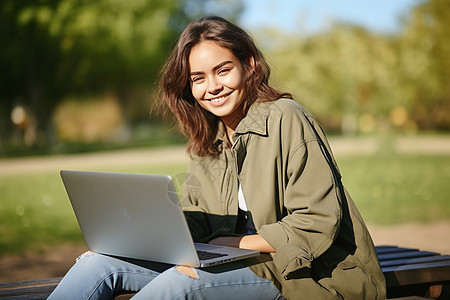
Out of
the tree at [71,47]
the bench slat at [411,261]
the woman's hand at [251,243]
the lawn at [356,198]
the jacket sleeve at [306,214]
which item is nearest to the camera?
the jacket sleeve at [306,214]

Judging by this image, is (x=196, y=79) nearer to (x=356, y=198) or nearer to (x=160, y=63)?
(x=356, y=198)

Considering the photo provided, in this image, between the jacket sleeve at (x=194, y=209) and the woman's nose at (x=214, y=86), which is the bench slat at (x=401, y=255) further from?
the woman's nose at (x=214, y=86)

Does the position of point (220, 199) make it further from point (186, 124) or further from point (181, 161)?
point (181, 161)

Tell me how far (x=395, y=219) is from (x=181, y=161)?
9.60 m

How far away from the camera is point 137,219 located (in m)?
2.13

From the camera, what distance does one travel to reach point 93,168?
1561 centimetres

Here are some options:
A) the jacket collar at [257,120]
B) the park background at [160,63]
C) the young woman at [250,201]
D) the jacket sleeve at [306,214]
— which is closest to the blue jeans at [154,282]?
the young woman at [250,201]

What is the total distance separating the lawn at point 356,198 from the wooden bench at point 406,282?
4.48m

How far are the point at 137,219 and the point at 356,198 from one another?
28.7 ft

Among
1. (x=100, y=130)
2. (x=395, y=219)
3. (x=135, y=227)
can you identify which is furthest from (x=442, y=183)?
(x=100, y=130)

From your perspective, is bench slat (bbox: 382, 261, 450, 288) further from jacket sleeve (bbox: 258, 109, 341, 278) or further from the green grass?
the green grass

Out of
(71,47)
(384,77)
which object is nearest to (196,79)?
(71,47)

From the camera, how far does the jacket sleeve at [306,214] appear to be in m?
2.15

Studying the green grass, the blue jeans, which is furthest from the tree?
the blue jeans
